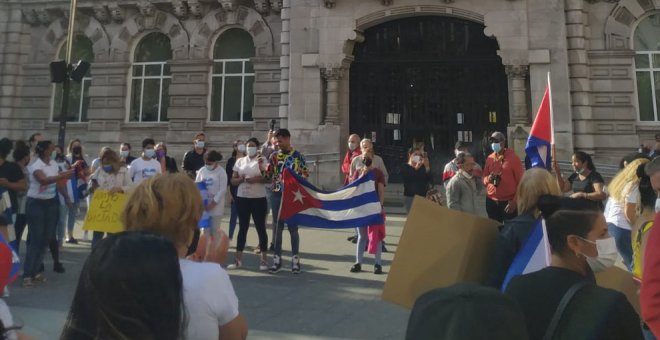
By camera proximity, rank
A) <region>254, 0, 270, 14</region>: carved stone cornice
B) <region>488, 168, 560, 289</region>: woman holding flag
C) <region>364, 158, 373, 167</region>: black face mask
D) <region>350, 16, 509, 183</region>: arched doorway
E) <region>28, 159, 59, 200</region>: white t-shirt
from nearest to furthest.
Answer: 1. <region>488, 168, 560, 289</region>: woman holding flag
2. <region>28, 159, 59, 200</region>: white t-shirt
3. <region>364, 158, 373, 167</region>: black face mask
4. <region>350, 16, 509, 183</region>: arched doorway
5. <region>254, 0, 270, 14</region>: carved stone cornice

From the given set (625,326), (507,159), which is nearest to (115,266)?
(625,326)

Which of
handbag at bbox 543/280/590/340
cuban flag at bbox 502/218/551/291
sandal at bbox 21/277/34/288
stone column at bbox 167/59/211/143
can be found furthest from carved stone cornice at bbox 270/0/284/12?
handbag at bbox 543/280/590/340

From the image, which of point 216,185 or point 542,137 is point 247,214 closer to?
point 216,185

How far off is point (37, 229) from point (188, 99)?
1278 cm

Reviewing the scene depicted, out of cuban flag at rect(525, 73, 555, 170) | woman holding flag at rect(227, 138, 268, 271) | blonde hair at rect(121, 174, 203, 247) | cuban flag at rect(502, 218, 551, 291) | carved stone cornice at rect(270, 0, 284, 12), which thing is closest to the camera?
blonde hair at rect(121, 174, 203, 247)

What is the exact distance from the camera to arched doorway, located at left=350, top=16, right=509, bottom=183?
15938mm

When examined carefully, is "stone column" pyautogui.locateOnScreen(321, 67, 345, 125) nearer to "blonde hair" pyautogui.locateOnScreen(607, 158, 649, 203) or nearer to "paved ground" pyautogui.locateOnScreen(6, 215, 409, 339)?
"paved ground" pyautogui.locateOnScreen(6, 215, 409, 339)

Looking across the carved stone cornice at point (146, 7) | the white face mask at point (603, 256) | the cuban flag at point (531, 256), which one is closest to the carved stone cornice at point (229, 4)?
the carved stone cornice at point (146, 7)

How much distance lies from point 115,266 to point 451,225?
6.45ft

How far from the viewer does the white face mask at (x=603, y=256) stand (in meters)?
2.25

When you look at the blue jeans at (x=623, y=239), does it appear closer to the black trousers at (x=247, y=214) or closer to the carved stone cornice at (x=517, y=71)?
the black trousers at (x=247, y=214)

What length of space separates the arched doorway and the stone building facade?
0.05 metres

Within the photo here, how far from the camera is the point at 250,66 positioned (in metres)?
18.8

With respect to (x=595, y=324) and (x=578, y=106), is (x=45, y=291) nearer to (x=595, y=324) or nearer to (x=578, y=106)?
(x=595, y=324)
